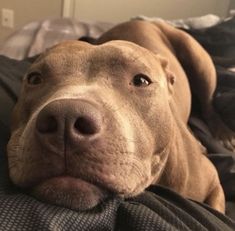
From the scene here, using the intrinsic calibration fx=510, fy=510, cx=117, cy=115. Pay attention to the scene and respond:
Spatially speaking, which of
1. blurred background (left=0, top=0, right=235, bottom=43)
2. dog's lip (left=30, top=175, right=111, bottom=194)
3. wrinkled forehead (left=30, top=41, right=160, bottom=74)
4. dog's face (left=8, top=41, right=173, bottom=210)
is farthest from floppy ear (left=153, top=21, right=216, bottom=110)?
blurred background (left=0, top=0, right=235, bottom=43)

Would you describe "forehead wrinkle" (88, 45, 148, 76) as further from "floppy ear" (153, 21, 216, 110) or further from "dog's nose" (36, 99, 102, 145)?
"floppy ear" (153, 21, 216, 110)

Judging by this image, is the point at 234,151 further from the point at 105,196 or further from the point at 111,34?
the point at 105,196

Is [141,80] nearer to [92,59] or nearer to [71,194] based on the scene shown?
[92,59]

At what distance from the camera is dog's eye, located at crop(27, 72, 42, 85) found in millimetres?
1624

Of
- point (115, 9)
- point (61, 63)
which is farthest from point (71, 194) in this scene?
point (115, 9)

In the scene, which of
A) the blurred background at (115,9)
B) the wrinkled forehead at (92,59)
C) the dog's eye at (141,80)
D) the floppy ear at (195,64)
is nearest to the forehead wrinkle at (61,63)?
the wrinkled forehead at (92,59)

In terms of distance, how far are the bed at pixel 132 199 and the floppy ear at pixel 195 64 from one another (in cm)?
7

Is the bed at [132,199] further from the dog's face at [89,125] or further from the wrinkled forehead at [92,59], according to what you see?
the wrinkled forehead at [92,59]

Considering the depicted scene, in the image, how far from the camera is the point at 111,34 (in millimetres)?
2869

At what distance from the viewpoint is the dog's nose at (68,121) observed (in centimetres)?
112

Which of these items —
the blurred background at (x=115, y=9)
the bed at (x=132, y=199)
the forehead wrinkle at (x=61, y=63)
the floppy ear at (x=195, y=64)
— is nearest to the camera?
the bed at (x=132, y=199)

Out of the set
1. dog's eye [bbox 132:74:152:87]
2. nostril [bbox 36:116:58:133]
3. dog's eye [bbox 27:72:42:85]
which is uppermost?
nostril [bbox 36:116:58:133]

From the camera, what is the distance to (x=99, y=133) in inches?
46.1

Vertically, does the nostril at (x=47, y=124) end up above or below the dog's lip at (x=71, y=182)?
above
